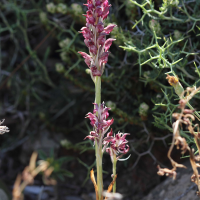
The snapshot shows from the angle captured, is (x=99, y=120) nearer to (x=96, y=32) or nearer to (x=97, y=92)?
(x=97, y=92)

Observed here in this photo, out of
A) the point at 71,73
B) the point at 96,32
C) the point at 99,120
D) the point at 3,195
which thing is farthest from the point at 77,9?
the point at 3,195

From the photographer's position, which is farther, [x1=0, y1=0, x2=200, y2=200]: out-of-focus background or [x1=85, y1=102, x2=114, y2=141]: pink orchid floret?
[x1=0, y1=0, x2=200, y2=200]: out-of-focus background

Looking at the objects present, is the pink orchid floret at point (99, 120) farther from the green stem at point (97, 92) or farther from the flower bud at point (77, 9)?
the flower bud at point (77, 9)

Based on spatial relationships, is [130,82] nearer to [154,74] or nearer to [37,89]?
[154,74]

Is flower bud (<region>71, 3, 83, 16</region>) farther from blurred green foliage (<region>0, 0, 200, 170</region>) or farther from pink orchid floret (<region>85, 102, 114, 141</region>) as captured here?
pink orchid floret (<region>85, 102, 114, 141</region>)

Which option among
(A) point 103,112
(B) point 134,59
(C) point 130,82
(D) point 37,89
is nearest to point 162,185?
(C) point 130,82

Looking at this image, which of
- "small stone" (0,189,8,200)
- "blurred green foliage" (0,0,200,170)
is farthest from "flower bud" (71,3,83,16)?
"small stone" (0,189,8,200)
